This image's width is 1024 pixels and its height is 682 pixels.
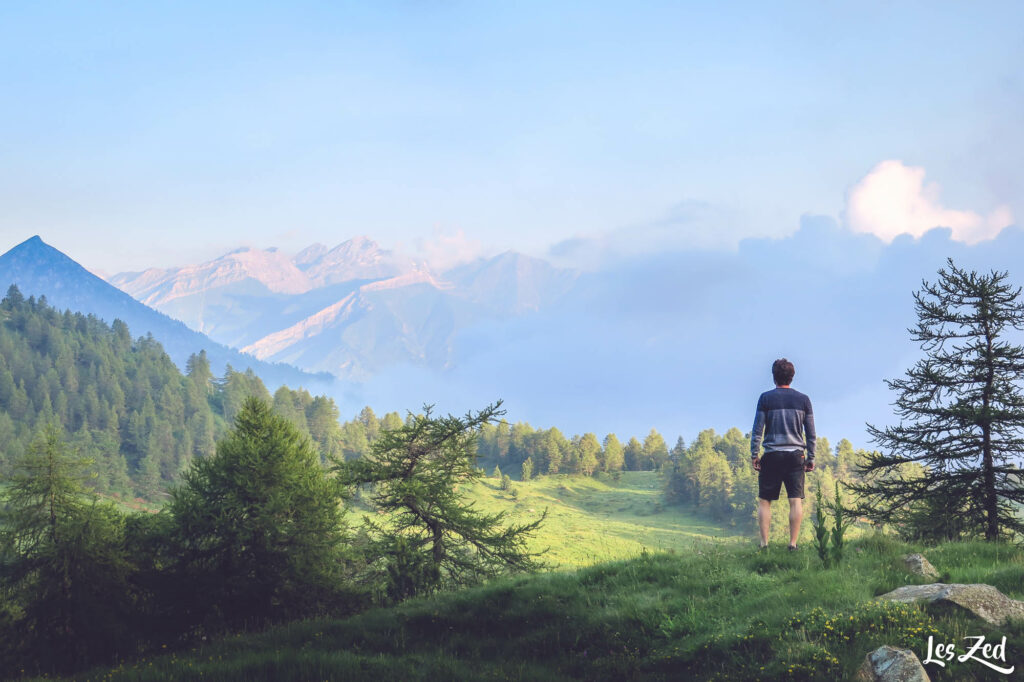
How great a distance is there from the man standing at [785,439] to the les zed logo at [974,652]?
13.5 ft

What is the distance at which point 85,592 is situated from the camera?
17547 mm

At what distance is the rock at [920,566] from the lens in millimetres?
9874

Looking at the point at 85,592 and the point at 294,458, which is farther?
the point at 294,458

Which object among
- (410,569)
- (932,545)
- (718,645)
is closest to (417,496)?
(410,569)

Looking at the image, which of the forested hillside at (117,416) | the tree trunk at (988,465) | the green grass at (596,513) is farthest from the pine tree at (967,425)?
the forested hillside at (117,416)

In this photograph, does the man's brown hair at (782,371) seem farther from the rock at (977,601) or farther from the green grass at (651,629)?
the rock at (977,601)

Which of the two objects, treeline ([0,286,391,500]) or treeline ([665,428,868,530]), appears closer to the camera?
treeline ([665,428,868,530])

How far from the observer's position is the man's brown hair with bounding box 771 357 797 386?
1170cm

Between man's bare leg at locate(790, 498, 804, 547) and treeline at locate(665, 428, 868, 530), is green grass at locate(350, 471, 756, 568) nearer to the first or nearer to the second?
treeline at locate(665, 428, 868, 530)

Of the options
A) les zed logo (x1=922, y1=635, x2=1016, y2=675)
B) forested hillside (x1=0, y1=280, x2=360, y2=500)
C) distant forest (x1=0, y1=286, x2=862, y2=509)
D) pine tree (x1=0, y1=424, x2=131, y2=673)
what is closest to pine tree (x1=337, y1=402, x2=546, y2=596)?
pine tree (x1=0, y1=424, x2=131, y2=673)

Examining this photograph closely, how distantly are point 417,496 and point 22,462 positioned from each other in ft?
44.7

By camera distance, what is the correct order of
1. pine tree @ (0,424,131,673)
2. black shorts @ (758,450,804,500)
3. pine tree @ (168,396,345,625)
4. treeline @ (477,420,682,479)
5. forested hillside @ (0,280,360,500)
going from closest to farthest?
1. black shorts @ (758,450,804,500)
2. pine tree @ (168,396,345,625)
3. pine tree @ (0,424,131,673)
4. forested hillside @ (0,280,360,500)
5. treeline @ (477,420,682,479)

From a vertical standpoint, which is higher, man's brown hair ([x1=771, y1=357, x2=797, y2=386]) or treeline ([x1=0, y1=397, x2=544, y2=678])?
man's brown hair ([x1=771, y1=357, x2=797, y2=386])

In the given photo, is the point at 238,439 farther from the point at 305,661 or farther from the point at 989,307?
the point at 989,307
